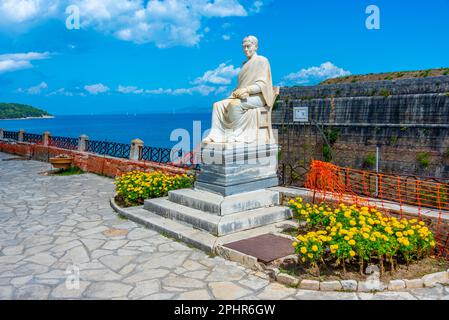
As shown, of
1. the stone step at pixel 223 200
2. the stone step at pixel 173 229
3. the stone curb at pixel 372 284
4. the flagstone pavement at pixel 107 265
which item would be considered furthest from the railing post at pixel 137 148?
the stone curb at pixel 372 284

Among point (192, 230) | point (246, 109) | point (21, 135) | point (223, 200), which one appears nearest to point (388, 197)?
point (223, 200)

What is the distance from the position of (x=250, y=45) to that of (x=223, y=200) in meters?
3.10

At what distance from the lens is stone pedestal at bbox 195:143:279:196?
6.68 metres

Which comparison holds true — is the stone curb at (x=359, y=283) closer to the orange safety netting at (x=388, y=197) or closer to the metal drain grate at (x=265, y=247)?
the metal drain grate at (x=265, y=247)

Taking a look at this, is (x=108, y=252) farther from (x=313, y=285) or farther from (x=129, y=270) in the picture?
(x=313, y=285)

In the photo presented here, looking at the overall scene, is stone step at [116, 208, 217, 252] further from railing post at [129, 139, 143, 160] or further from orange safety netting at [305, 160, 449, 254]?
railing post at [129, 139, 143, 160]

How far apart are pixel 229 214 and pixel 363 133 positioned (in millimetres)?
16009

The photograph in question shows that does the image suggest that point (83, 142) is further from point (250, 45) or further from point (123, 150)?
point (250, 45)

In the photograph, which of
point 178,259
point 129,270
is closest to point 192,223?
point 178,259

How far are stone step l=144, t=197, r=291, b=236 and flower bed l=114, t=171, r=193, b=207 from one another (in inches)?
32.1

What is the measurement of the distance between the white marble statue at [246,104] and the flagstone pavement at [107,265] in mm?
2332

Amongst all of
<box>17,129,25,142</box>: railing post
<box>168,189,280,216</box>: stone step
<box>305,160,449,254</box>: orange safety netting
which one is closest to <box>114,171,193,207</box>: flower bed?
<box>168,189,280,216</box>: stone step

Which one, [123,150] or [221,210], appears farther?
[123,150]

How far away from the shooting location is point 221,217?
6109mm
